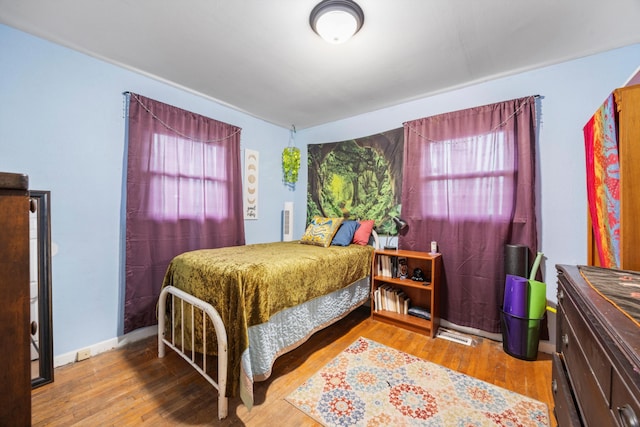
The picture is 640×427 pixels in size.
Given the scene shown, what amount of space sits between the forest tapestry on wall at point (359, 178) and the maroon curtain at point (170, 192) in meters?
1.11

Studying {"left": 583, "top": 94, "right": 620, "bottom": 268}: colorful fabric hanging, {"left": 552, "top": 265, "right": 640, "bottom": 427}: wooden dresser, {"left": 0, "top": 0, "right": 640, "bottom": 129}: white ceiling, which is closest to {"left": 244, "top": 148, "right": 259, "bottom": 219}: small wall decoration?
{"left": 0, "top": 0, "right": 640, "bottom": 129}: white ceiling

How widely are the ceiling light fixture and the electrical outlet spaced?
117 inches

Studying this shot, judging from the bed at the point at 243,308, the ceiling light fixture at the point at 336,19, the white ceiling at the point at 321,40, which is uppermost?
the white ceiling at the point at 321,40

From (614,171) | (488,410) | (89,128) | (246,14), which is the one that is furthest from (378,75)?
(488,410)

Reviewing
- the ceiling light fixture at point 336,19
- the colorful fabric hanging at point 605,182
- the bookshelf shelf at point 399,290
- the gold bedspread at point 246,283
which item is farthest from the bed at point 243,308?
the colorful fabric hanging at point 605,182

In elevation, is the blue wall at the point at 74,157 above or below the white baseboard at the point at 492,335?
above

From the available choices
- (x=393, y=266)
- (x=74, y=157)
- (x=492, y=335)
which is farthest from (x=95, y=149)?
(x=492, y=335)

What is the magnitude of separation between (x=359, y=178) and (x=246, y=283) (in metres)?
2.07

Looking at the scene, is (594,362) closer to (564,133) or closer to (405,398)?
(405,398)

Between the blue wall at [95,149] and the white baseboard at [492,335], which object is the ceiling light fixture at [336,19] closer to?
Result: the blue wall at [95,149]

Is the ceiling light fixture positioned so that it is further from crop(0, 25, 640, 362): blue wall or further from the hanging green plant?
the hanging green plant

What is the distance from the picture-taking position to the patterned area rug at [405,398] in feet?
4.73

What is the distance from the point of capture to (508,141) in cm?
224

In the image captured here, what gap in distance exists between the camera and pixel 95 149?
6.77ft
